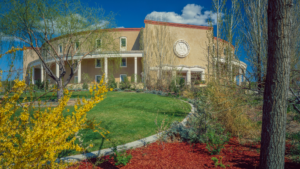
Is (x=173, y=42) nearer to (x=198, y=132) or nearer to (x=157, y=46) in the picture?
(x=157, y=46)

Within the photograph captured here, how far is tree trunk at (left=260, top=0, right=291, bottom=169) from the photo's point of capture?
2.11 meters

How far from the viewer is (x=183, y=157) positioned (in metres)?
3.22

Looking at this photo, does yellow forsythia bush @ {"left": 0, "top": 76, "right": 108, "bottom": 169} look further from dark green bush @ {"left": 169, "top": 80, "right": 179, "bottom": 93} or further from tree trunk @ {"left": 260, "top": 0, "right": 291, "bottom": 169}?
dark green bush @ {"left": 169, "top": 80, "right": 179, "bottom": 93}

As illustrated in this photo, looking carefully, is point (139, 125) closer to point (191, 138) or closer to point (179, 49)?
point (191, 138)

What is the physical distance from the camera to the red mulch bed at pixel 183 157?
114 inches

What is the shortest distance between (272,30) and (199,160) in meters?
2.37

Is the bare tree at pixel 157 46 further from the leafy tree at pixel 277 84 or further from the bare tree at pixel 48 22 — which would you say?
the leafy tree at pixel 277 84

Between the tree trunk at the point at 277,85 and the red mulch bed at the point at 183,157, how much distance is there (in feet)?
2.38

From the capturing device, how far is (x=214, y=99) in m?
4.74

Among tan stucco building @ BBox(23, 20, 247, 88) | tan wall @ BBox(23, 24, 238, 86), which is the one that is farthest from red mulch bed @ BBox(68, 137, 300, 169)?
tan wall @ BBox(23, 24, 238, 86)

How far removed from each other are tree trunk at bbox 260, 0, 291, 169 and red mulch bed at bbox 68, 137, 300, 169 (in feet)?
2.38

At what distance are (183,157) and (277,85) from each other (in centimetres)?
199

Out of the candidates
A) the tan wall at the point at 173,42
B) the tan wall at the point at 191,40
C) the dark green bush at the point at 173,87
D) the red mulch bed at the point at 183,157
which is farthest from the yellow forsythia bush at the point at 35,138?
the tan wall at the point at 191,40

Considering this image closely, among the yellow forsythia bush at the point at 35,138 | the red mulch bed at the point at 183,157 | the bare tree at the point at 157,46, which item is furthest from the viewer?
the bare tree at the point at 157,46
